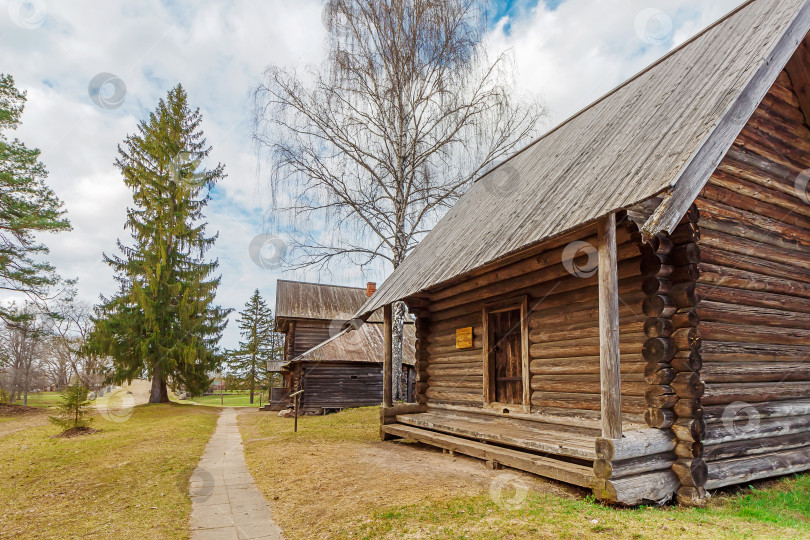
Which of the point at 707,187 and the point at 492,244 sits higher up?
the point at 707,187

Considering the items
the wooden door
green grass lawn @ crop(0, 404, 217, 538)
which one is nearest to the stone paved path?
green grass lawn @ crop(0, 404, 217, 538)

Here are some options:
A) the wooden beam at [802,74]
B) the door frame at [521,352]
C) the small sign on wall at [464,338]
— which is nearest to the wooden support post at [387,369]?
the small sign on wall at [464,338]

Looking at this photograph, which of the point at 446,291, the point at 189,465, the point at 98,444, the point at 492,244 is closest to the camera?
the point at 492,244

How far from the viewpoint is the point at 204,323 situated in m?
26.0

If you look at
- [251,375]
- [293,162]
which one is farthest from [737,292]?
[251,375]

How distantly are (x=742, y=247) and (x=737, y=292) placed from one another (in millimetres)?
629

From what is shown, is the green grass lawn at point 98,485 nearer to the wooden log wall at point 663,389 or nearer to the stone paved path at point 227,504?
the stone paved path at point 227,504

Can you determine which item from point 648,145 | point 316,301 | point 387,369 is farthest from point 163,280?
point 648,145

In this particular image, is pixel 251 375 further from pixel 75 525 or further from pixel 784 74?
pixel 784 74

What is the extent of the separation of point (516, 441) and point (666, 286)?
8.86ft

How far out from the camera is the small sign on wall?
955 cm

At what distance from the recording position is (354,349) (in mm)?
22062

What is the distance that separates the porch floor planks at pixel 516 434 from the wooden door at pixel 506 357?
0.49 m

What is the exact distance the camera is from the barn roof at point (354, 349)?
21.0 metres
